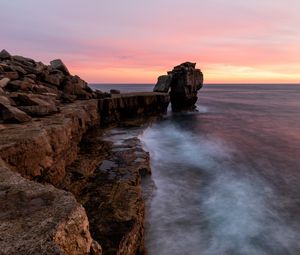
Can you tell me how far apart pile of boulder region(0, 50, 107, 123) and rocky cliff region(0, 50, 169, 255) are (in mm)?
34

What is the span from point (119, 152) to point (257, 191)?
216 inches

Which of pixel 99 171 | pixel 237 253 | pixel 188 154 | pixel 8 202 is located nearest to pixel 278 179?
pixel 188 154

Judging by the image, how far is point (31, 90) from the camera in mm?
12695

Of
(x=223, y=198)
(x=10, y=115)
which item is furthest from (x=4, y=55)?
(x=223, y=198)

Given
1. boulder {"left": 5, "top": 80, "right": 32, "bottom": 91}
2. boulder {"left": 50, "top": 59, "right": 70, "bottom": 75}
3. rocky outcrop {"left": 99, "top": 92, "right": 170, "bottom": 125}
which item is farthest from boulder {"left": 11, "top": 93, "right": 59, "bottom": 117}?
boulder {"left": 50, "top": 59, "right": 70, "bottom": 75}

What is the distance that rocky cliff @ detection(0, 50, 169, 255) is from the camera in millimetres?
2928

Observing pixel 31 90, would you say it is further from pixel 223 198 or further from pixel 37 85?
pixel 223 198

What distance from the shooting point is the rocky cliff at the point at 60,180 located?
9.61ft

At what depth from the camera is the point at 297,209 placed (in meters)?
8.99

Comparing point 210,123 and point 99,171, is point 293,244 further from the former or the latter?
point 210,123

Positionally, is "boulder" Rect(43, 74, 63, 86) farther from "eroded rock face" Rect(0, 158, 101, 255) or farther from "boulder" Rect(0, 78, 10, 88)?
"eroded rock face" Rect(0, 158, 101, 255)

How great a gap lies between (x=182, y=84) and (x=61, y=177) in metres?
29.6

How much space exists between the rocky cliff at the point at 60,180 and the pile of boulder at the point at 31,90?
0.03 m

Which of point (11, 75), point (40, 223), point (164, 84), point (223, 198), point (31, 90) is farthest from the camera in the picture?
point (164, 84)
